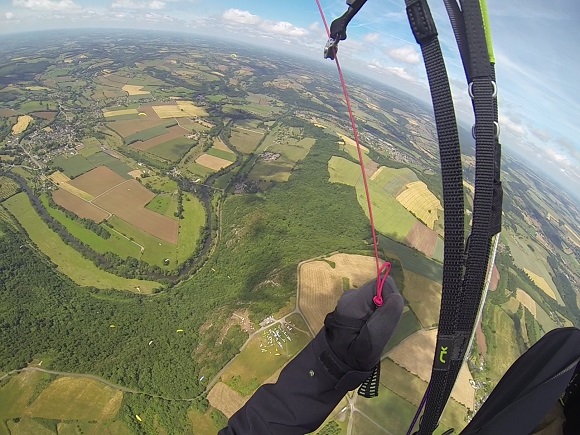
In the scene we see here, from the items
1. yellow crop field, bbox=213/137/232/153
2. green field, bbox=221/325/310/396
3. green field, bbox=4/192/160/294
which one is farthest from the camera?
yellow crop field, bbox=213/137/232/153

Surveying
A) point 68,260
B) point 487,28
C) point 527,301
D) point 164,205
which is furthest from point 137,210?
point 487,28

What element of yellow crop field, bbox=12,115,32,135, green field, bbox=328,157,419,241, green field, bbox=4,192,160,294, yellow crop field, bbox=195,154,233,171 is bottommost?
green field, bbox=4,192,160,294

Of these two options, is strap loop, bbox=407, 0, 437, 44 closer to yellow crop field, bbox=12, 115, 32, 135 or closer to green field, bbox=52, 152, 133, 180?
green field, bbox=52, 152, 133, 180

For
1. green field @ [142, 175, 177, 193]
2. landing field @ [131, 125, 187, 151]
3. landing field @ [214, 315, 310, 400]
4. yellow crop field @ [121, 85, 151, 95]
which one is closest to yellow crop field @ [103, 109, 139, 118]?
landing field @ [131, 125, 187, 151]

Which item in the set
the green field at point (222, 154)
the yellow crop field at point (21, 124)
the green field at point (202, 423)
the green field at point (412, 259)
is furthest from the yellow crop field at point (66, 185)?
the green field at point (412, 259)

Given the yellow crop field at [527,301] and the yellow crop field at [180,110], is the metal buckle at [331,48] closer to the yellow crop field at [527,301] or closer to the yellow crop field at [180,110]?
the yellow crop field at [527,301]

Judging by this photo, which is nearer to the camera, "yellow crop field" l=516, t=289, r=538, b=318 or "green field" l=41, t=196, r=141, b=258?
"yellow crop field" l=516, t=289, r=538, b=318

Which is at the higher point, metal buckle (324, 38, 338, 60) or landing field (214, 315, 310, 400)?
metal buckle (324, 38, 338, 60)
